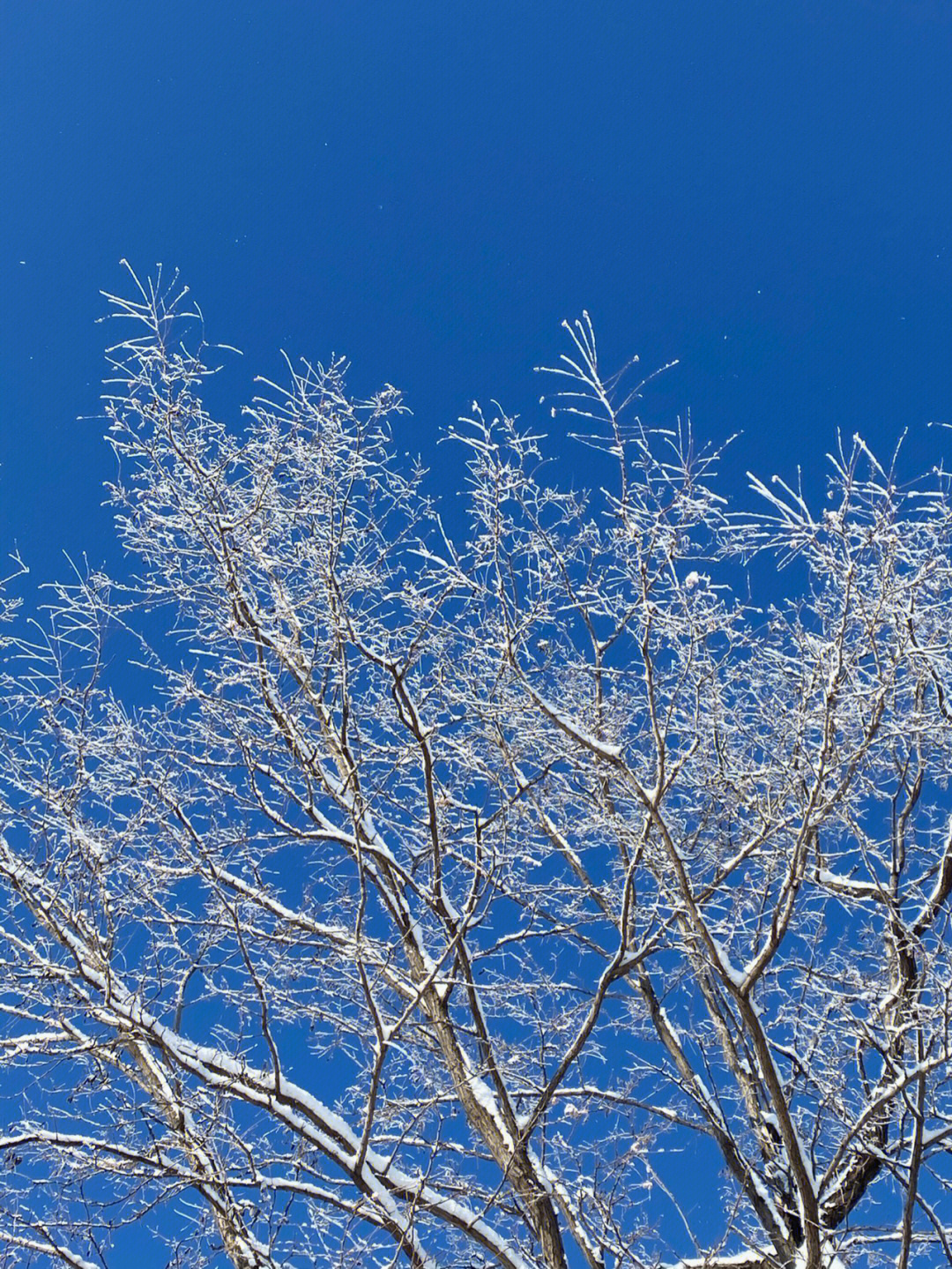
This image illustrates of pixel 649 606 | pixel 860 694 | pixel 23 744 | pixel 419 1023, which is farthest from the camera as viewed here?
pixel 23 744

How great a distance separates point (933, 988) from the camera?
5.46 metres

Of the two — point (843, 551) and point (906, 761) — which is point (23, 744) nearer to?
point (843, 551)

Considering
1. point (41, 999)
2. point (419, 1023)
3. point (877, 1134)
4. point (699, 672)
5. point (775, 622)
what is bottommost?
point (41, 999)

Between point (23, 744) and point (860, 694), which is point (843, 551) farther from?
point (23, 744)

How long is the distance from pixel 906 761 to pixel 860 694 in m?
2.39

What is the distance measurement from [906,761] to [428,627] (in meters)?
3.18

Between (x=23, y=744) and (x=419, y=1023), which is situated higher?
(x=23, y=744)

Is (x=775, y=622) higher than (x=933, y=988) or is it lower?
higher

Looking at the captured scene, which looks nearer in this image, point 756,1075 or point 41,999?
point 41,999

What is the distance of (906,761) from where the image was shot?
22.2 feet

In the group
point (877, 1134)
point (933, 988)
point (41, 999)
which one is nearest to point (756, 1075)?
point (877, 1134)

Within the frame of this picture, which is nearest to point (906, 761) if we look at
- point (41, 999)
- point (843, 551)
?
point (843, 551)

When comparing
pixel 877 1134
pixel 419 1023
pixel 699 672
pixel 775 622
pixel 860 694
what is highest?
pixel 775 622

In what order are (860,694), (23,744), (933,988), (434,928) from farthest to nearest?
(434,928) < (23,744) < (933,988) < (860,694)
